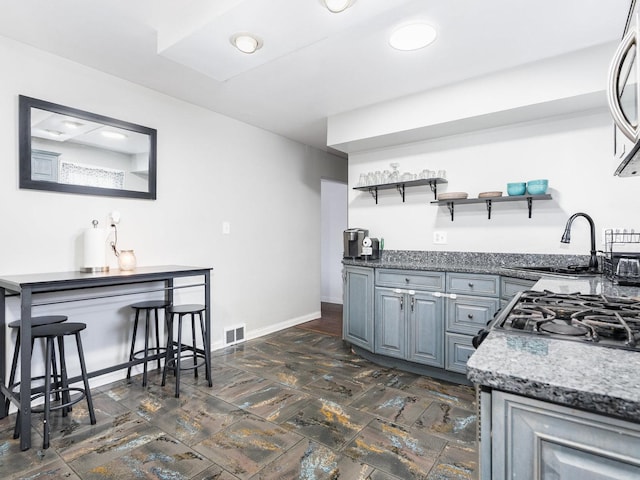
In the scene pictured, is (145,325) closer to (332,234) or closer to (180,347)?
(180,347)

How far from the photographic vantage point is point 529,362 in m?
0.68

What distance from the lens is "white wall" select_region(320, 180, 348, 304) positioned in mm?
6078

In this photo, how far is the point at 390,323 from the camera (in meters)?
3.04

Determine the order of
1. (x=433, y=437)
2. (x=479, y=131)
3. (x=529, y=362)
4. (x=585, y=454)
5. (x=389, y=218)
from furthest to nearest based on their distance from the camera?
(x=389, y=218) → (x=479, y=131) → (x=433, y=437) → (x=529, y=362) → (x=585, y=454)

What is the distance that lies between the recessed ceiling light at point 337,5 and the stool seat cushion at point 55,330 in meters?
2.28

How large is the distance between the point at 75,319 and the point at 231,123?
2.34 m

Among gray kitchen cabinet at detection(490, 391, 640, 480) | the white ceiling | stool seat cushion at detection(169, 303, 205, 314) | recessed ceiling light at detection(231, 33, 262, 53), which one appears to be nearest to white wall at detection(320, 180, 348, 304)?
the white ceiling

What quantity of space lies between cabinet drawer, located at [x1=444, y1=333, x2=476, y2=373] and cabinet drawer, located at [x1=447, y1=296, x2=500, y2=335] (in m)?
0.05

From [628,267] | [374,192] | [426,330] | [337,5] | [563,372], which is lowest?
[426,330]

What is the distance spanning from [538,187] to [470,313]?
1095mm

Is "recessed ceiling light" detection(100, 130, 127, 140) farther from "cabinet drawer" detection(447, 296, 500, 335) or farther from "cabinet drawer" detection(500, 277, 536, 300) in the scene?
"cabinet drawer" detection(500, 277, 536, 300)

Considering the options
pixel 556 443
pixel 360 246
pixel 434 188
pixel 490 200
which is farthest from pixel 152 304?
pixel 490 200

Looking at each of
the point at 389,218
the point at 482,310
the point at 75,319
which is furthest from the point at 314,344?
the point at 75,319

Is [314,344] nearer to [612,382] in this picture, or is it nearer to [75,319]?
[75,319]
